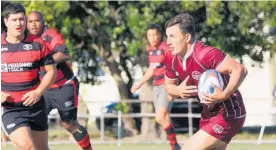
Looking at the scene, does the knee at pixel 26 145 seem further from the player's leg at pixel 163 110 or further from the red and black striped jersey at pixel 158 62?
the red and black striped jersey at pixel 158 62

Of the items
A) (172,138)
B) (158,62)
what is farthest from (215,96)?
(158,62)

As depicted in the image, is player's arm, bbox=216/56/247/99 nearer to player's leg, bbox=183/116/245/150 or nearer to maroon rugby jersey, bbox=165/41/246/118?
maroon rugby jersey, bbox=165/41/246/118

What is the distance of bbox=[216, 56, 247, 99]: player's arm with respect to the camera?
331 inches

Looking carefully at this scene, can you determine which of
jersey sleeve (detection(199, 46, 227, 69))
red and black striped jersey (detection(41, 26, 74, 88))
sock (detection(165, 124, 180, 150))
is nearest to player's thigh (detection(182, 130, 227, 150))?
jersey sleeve (detection(199, 46, 227, 69))

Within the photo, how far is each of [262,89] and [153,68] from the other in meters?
20.1

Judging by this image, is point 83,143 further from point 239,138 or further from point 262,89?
point 262,89

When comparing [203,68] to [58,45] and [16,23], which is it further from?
[58,45]

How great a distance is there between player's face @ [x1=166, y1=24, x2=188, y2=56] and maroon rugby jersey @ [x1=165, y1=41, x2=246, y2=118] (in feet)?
0.25

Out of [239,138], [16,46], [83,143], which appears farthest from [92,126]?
[16,46]

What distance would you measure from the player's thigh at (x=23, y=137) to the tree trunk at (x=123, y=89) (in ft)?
43.4

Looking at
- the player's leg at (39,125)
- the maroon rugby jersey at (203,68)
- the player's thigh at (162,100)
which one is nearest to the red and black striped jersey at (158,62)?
the player's thigh at (162,100)

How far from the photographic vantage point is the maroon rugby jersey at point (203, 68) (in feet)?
28.2

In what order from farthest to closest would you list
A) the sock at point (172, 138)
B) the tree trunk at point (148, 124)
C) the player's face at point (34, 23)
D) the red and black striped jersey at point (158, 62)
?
the tree trunk at point (148, 124) < the red and black striped jersey at point (158, 62) < the sock at point (172, 138) < the player's face at point (34, 23)

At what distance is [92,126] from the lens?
25484mm
